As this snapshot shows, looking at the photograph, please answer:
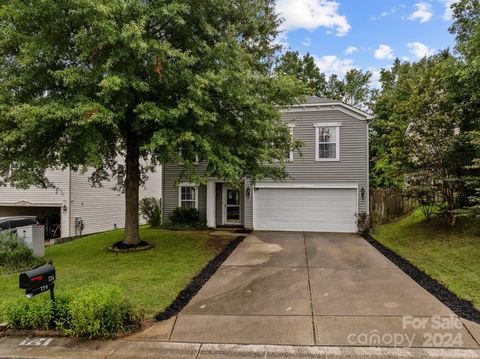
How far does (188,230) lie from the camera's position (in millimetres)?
14711

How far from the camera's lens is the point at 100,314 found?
452 cm

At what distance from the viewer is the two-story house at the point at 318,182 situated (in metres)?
14.1

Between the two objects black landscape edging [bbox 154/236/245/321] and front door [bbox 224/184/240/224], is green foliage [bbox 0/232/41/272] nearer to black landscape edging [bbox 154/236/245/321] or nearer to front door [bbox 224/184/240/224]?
black landscape edging [bbox 154/236/245/321]

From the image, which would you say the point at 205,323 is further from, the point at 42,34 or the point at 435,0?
the point at 435,0

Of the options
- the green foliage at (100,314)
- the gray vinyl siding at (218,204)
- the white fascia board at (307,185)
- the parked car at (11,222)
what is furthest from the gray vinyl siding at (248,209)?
the green foliage at (100,314)

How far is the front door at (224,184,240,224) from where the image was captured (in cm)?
1570

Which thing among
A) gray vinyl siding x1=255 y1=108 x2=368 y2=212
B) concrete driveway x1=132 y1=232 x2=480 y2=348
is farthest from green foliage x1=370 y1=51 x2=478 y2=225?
concrete driveway x1=132 y1=232 x2=480 y2=348

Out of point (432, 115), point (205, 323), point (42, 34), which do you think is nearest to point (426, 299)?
point (205, 323)

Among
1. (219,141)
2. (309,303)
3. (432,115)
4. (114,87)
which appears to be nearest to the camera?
(309,303)

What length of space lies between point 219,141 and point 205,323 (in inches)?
204

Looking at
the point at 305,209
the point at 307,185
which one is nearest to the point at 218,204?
the point at 305,209

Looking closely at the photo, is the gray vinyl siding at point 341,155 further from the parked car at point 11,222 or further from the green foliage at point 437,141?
the parked car at point 11,222

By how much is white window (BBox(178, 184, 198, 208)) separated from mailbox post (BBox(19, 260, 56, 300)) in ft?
35.9

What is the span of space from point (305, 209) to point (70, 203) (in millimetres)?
12078
